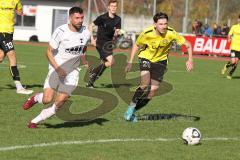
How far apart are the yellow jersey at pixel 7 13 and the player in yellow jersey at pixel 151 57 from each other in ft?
14.6

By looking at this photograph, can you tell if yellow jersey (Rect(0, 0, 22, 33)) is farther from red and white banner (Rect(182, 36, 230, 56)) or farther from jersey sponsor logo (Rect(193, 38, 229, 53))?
jersey sponsor logo (Rect(193, 38, 229, 53))

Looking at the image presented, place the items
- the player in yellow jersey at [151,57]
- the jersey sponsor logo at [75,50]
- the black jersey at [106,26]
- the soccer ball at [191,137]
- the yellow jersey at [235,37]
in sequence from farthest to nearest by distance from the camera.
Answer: the yellow jersey at [235,37], the black jersey at [106,26], the player in yellow jersey at [151,57], the jersey sponsor logo at [75,50], the soccer ball at [191,137]

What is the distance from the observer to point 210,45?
125ft

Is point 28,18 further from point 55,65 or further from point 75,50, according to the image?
point 55,65

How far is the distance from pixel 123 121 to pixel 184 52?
2879 cm

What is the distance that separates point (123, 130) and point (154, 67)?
1.76 metres

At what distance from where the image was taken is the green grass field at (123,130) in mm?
7965

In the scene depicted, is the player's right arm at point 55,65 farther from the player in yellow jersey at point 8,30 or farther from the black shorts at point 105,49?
the black shorts at point 105,49

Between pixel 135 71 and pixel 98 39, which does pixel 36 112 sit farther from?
pixel 135 71

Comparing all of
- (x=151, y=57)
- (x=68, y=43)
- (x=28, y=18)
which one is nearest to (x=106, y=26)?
(x=151, y=57)

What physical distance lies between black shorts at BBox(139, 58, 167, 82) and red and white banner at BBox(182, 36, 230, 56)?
26677 millimetres

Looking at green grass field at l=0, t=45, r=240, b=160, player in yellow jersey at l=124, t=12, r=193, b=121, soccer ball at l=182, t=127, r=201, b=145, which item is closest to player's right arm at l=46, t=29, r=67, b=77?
green grass field at l=0, t=45, r=240, b=160

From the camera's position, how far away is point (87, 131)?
9562 millimetres

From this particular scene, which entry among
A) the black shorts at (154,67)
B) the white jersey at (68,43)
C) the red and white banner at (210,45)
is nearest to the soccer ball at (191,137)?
the white jersey at (68,43)
